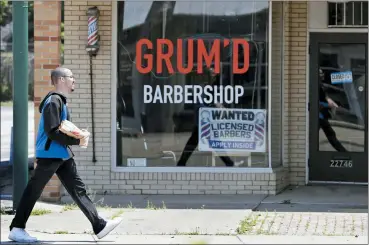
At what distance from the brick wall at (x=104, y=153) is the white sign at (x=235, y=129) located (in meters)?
0.40

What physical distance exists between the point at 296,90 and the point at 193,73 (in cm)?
167

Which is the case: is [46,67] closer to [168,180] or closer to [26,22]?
[26,22]

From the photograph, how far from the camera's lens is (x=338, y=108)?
426 inches

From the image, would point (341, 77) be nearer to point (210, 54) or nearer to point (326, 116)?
point (326, 116)

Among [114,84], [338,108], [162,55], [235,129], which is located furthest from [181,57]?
[338,108]

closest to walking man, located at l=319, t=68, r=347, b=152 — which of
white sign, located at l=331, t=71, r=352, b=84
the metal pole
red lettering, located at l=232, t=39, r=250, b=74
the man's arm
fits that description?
white sign, located at l=331, t=71, r=352, b=84

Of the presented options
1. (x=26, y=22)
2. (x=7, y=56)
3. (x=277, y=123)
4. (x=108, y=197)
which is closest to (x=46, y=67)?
(x=26, y=22)

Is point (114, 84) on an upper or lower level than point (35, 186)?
upper

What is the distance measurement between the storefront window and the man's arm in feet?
10.1

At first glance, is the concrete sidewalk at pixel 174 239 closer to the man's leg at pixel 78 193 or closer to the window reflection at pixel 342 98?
the man's leg at pixel 78 193

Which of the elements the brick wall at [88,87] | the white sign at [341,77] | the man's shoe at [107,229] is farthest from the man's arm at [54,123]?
the white sign at [341,77]

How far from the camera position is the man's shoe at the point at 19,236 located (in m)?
7.24

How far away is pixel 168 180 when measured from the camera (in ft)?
33.0

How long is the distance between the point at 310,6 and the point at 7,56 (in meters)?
32.3
